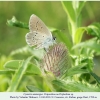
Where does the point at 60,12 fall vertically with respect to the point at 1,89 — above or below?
above

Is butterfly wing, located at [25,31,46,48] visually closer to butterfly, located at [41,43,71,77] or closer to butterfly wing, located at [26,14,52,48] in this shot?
butterfly wing, located at [26,14,52,48]

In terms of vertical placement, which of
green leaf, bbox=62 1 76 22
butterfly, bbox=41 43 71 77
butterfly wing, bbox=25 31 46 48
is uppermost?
green leaf, bbox=62 1 76 22

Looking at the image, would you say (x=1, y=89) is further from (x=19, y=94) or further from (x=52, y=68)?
(x=52, y=68)

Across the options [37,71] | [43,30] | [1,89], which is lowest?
[1,89]

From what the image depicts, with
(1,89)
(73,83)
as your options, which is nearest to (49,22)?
(1,89)

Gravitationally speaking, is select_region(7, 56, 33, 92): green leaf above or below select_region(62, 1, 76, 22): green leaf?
below

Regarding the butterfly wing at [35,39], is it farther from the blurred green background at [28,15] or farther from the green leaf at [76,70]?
the blurred green background at [28,15]

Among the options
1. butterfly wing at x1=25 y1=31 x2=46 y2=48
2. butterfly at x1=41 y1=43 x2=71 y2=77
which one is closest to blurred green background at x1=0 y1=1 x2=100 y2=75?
butterfly wing at x1=25 y1=31 x2=46 y2=48

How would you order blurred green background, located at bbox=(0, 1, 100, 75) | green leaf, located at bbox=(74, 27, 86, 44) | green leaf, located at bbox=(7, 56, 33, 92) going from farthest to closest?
blurred green background, located at bbox=(0, 1, 100, 75), green leaf, located at bbox=(74, 27, 86, 44), green leaf, located at bbox=(7, 56, 33, 92)
